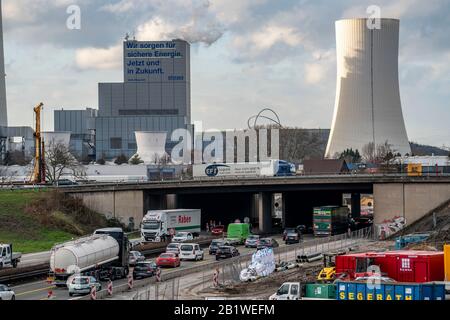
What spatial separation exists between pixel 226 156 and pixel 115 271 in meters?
147

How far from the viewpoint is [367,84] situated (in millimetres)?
126375

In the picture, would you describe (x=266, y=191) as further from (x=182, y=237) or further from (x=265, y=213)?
(x=182, y=237)

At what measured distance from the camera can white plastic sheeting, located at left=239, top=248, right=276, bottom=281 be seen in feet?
151

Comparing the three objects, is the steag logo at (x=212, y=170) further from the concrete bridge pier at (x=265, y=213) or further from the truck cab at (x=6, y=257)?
the truck cab at (x=6, y=257)

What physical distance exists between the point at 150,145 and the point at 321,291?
166 metres

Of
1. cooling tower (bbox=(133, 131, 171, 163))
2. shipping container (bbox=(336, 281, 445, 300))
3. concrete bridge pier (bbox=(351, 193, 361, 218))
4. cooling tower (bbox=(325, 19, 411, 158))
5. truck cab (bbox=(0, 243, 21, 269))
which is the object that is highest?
cooling tower (bbox=(325, 19, 411, 158))

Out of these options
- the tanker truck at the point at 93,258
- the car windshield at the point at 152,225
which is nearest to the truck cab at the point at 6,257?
the tanker truck at the point at 93,258

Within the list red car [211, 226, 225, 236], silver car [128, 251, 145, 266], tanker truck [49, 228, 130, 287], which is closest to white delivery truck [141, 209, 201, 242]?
red car [211, 226, 225, 236]

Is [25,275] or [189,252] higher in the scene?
[25,275]

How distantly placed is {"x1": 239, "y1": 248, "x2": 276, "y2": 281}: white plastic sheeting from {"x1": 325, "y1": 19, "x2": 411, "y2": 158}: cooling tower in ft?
253

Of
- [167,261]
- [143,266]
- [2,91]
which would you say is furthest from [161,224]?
[2,91]

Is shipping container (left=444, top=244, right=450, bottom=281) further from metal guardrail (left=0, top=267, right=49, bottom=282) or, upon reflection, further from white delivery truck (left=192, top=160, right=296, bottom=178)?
white delivery truck (left=192, top=160, right=296, bottom=178)

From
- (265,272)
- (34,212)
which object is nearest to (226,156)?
(34,212)

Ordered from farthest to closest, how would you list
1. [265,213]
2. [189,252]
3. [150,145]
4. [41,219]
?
[150,145] → [265,213] → [41,219] → [189,252]
